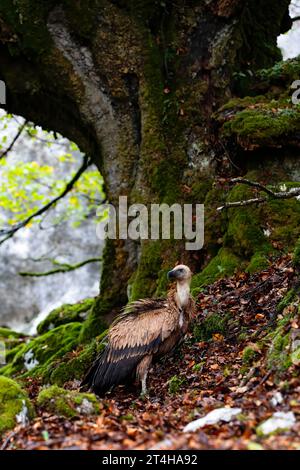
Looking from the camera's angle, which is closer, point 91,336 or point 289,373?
point 289,373

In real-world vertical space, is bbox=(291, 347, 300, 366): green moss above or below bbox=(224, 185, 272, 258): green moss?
below

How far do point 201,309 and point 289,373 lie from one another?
337 cm

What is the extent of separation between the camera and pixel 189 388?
735 centimetres

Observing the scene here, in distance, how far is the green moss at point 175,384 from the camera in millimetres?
7495

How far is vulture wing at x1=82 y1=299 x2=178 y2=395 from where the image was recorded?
8148mm

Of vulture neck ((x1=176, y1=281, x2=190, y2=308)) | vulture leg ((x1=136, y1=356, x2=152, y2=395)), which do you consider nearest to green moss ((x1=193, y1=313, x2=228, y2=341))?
vulture neck ((x1=176, y1=281, x2=190, y2=308))

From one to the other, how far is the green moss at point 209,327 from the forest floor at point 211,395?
6cm

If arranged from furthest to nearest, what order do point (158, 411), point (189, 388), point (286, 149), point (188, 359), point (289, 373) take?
point (286, 149) → point (188, 359) → point (189, 388) → point (158, 411) → point (289, 373)

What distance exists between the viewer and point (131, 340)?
8.30 m

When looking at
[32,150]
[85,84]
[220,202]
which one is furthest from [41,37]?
[32,150]

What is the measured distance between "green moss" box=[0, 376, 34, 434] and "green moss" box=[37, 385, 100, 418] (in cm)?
18

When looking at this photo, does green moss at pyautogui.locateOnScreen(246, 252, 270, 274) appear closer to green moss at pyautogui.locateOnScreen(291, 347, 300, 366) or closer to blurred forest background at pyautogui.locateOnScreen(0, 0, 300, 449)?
blurred forest background at pyautogui.locateOnScreen(0, 0, 300, 449)

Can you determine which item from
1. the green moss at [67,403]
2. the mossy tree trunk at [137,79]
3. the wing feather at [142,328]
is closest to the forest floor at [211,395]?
the green moss at [67,403]
